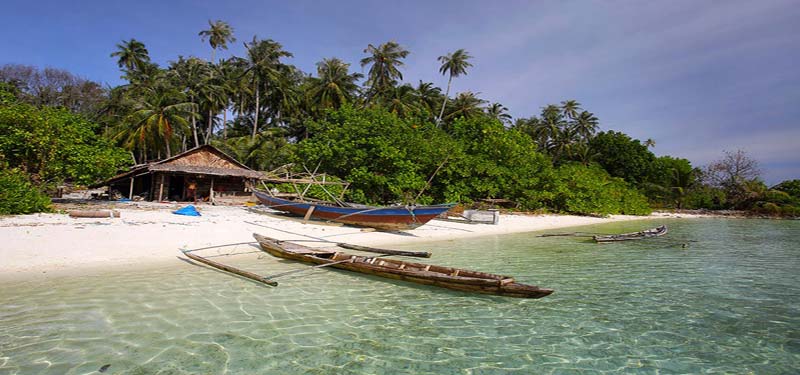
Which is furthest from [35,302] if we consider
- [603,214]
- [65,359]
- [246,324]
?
[603,214]

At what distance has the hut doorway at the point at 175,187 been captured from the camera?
83.9 ft

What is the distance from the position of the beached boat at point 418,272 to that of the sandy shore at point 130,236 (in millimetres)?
2683

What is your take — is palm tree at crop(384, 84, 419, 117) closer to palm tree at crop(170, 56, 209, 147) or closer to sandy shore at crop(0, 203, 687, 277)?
palm tree at crop(170, 56, 209, 147)

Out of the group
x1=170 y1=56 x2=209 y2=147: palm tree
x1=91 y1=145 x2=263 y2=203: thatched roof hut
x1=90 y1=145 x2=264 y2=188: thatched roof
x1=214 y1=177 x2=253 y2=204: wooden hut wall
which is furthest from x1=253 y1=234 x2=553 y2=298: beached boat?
x1=170 y1=56 x2=209 y2=147: palm tree

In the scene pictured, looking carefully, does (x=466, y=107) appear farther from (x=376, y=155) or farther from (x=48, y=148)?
(x=48, y=148)

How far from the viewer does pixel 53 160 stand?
586 inches

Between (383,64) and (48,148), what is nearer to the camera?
(48,148)

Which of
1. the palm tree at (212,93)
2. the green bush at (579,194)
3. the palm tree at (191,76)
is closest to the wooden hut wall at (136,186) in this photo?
the palm tree at (191,76)

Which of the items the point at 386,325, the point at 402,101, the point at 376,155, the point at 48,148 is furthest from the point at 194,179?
the point at 386,325

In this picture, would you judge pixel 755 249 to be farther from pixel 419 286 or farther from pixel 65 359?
pixel 65 359

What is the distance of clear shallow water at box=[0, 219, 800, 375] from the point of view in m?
4.26

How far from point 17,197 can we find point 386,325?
14157mm

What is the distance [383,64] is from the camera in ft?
125

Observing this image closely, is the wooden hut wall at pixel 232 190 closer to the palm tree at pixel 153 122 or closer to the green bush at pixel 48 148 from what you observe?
the palm tree at pixel 153 122
